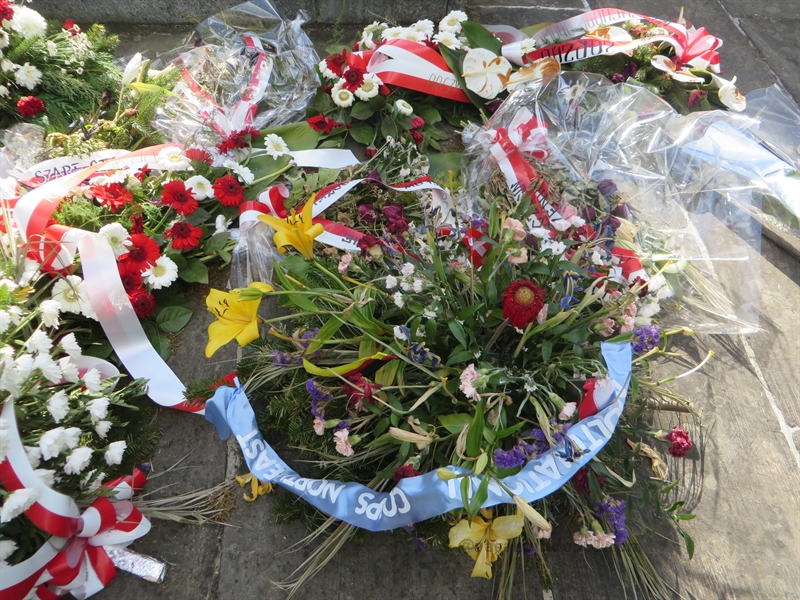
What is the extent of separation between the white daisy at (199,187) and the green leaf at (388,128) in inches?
30.8

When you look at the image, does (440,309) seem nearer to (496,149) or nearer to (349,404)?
(349,404)

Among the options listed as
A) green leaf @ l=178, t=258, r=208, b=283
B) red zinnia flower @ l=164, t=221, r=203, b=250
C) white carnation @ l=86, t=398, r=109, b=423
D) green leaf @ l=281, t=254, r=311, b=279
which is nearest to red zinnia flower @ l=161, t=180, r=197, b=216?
red zinnia flower @ l=164, t=221, r=203, b=250

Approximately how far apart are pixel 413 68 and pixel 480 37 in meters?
0.50

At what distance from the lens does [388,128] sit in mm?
2281

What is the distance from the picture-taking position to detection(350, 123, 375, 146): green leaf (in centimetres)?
231

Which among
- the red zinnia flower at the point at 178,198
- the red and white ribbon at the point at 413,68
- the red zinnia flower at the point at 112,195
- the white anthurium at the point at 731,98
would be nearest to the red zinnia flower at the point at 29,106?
the red zinnia flower at the point at 112,195

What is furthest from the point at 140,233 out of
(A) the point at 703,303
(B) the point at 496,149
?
(A) the point at 703,303

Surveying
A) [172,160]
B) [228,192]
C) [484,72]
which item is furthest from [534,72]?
[172,160]

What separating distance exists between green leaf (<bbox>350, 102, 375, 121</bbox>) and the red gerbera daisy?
105 cm

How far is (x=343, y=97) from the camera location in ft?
7.57

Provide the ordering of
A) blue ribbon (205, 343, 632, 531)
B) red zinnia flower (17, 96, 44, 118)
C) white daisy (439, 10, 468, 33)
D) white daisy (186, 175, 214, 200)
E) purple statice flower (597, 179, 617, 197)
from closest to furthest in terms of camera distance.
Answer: blue ribbon (205, 343, 632, 531)
purple statice flower (597, 179, 617, 197)
white daisy (186, 175, 214, 200)
red zinnia flower (17, 96, 44, 118)
white daisy (439, 10, 468, 33)

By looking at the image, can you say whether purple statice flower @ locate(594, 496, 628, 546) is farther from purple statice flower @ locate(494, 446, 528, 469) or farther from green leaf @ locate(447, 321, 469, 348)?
green leaf @ locate(447, 321, 469, 348)

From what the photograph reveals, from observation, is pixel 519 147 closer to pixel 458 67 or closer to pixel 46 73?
pixel 458 67

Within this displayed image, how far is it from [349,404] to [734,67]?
2947mm
